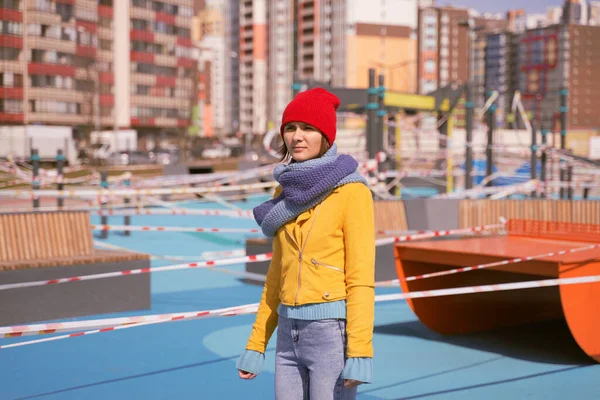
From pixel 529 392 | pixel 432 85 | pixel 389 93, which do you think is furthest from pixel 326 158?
pixel 432 85

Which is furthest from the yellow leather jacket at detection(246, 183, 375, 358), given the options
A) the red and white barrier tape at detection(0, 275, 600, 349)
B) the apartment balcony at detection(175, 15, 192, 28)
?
the apartment balcony at detection(175, 15, 192, 28)

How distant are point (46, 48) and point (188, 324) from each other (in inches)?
3209

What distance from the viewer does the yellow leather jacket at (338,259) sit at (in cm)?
343

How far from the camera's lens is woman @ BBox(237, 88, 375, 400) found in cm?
346

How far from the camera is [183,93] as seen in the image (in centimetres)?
10944

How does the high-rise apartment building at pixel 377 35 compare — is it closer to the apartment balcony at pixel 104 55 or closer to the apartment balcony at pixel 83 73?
the apartment balcony at pixel 104 55

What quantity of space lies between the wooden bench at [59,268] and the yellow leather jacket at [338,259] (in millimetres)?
5756

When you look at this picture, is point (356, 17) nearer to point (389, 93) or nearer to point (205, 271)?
point (389, 93)

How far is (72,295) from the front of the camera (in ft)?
29.8

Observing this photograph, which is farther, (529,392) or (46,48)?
(46,48)

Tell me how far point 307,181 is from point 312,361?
2.18 feet

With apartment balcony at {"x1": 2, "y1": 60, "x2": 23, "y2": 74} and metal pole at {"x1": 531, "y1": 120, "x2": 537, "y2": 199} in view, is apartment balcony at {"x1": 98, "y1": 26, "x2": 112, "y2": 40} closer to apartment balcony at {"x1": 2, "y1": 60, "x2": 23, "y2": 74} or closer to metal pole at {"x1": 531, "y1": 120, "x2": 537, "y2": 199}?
apartment balcony at {"x1": 2, "y1": 60, "x2": 23, "y2": 74}

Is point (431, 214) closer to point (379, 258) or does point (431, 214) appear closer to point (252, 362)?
point (379, 258)

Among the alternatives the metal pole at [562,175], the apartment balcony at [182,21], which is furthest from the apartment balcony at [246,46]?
the metal pole at [562,175]
